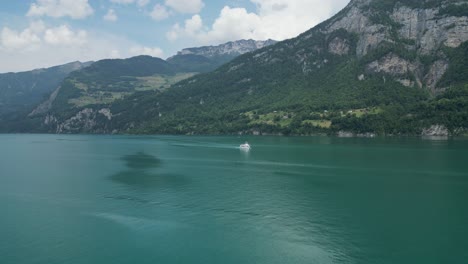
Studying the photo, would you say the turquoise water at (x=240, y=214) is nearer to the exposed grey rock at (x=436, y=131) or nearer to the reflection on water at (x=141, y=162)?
the reflection on water at (x=141, y=162)

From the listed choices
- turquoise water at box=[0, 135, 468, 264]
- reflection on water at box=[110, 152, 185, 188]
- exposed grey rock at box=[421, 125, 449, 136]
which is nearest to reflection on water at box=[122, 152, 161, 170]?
reflection on water at box=[110, 152, 185, 188]

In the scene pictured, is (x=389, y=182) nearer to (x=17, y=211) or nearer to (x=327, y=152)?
(x=327, y=152)

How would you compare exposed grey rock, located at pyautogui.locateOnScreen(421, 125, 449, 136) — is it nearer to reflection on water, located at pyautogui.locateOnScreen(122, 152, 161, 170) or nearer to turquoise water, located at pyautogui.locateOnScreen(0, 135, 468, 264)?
turquoise water, located at pyautogui.locateOnScreen(0, 135, 468, 264)

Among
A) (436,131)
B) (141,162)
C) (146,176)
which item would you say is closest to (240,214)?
(146,176)

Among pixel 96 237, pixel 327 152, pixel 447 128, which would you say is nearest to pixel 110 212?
pixel 96 237

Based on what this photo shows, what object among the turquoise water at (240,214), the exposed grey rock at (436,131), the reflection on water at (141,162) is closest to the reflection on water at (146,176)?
the reflection on water at (141,162)

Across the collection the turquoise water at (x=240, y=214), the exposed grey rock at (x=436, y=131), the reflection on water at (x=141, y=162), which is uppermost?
the exposed grey rock at (x=436, y=131)

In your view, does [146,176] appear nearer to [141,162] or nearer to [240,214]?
[141,162]
